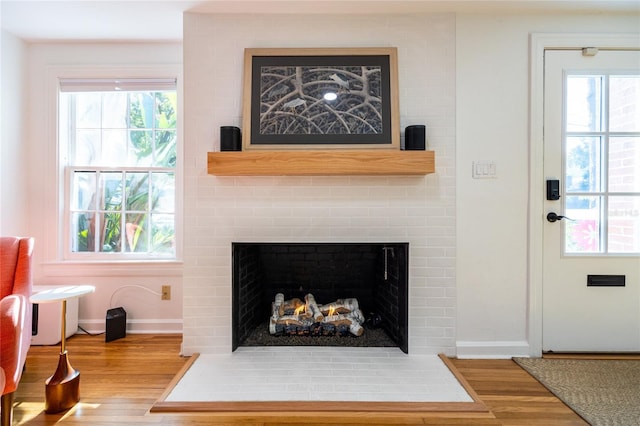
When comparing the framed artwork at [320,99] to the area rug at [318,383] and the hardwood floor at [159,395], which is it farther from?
the hardwood floor at [159,395]

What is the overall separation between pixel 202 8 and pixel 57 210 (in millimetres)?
1897

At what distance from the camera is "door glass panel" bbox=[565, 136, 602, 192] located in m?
2.17

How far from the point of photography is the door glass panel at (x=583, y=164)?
2.17 metres

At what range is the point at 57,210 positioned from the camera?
2553 mm

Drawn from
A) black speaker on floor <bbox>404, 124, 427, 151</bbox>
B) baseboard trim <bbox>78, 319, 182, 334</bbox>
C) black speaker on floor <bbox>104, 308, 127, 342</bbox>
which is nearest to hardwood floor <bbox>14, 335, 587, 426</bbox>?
black speaker on floor <bbox>104, 308, 127, 342</bbox>

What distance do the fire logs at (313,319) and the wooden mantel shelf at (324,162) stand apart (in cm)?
97

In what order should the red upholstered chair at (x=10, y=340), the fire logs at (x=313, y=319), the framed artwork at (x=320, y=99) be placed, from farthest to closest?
the fire logs at (x=313, y=319) < the framed artwork at (x=320, y=99) < the red upholstered chair at (x=10, y=340)

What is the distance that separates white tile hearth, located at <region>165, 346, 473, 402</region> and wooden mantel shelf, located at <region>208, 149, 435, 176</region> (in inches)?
45.3

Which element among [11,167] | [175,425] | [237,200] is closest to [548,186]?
[237,200]

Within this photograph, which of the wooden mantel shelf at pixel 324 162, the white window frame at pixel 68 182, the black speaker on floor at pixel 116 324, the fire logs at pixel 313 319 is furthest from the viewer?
the white window frame at pixel 68 182

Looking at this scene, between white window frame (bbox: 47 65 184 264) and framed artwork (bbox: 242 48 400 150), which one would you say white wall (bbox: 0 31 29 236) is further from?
framed artwork (bbox: 242 48 400 150)

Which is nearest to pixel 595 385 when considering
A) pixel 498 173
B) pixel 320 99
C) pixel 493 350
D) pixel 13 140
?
pixel 493 350

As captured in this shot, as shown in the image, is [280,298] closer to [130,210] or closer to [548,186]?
[130,210]

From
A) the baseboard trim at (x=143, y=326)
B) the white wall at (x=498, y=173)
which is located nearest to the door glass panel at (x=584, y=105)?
the white wall at (x=498, y=173)
